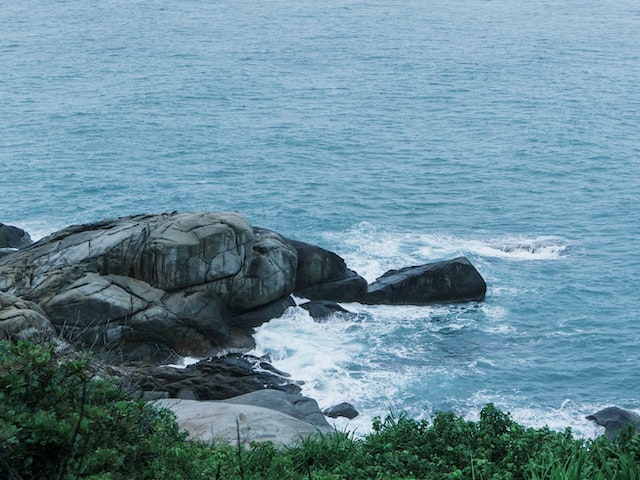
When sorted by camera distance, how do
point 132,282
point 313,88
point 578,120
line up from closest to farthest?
point 132,282 < point 578,120 < point 313,88

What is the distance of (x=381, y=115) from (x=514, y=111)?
1142cm

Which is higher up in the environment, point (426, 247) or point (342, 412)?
point (426, 247)

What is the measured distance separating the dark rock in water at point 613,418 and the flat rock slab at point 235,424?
1580 centimetres

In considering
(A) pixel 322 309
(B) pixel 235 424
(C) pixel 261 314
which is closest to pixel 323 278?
(A) pixel 322 309

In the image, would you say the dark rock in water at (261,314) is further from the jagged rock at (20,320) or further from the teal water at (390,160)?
the jagged rock at (20,320)

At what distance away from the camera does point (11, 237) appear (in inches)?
1943

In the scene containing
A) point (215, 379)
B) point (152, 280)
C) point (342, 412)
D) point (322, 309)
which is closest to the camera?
point (215, 379)

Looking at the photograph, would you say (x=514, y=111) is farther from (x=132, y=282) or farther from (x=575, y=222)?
(x=132, y=282)

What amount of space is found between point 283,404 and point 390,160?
1518 inches

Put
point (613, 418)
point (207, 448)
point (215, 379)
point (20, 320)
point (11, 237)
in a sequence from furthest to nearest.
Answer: point (11, 237)
point (215, 379)
point (613, 418)
point (20, 320)
point (207, 448)

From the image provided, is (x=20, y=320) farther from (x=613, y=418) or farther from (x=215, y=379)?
(x=613, y=418)

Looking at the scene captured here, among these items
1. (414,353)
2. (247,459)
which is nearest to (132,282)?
(414,353)

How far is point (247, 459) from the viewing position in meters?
16.9

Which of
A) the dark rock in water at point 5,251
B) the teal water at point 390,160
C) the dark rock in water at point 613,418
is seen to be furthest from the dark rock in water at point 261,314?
the dark rock in water at point 613,418
